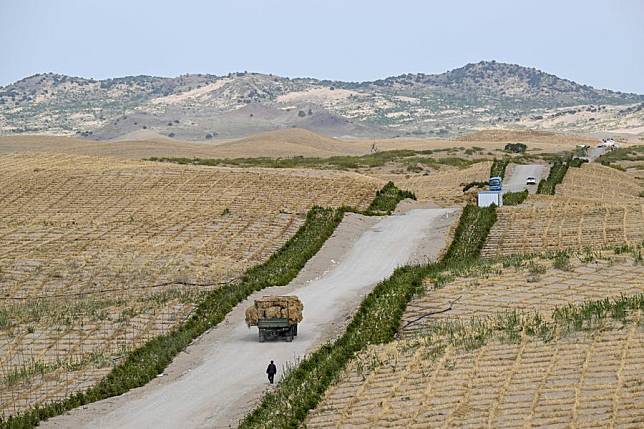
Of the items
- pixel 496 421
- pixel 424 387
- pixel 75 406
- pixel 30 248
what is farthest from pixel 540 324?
pixel 30 248

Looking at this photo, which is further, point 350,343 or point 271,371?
point 350,343

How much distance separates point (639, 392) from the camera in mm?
19328

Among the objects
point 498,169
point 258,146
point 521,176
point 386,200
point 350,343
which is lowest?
point 258,146

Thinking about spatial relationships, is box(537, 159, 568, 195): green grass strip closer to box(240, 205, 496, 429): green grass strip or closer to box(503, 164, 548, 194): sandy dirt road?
box(503, 164, 548, 194): sandy dirt road

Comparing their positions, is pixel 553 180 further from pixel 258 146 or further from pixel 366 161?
pixel 258 146

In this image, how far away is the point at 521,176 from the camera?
76.1 meters

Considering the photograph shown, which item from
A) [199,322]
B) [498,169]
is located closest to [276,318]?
[199,322]

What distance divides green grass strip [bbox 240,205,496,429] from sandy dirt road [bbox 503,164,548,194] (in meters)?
26.8

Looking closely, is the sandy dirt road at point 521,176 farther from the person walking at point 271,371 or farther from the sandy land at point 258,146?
the person walking at point 271,371

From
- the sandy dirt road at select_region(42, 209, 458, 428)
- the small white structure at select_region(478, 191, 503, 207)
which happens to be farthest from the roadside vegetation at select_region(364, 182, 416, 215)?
the sandy dirt road at select_region(42, 209, 458, 428)

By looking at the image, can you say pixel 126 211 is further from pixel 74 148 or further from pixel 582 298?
pixel 74 148

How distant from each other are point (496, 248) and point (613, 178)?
37.6m

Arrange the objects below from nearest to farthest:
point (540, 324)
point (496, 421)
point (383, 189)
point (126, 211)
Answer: point (496, 421)
point (540, 324)
point (126, 211)
point (383, 189)

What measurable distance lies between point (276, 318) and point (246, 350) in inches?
44.2
